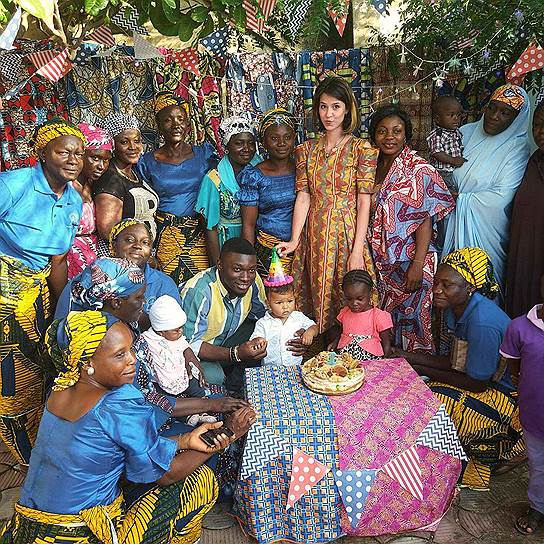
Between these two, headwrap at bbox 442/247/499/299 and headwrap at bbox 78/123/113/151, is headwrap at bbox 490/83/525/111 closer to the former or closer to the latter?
headwrap at bbox 442/247/499/299

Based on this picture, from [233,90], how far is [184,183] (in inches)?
50.9

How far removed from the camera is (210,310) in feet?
11.6

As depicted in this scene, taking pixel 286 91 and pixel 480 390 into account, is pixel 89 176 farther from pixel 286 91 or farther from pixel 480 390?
pixel 480 390

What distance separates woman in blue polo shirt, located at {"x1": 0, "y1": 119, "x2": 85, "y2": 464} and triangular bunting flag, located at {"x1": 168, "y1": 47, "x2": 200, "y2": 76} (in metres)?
2.00

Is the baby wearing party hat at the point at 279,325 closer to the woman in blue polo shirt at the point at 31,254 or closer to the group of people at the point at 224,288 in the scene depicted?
the group of people at the point at 224,288

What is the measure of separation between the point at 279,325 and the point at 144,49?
289 centimetres

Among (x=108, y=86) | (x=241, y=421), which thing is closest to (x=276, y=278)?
(x=241, y=421)

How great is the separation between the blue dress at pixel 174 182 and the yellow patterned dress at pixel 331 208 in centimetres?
87

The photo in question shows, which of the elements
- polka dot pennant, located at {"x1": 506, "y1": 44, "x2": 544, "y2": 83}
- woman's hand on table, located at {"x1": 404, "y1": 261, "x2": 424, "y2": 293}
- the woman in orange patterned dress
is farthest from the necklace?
polka dot pennant, located at {"x1": 506, "y1": 44, "x2": 544, "y2": 83}

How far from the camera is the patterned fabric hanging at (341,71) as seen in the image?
16.5 ft

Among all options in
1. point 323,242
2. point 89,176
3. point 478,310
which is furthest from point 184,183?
point 478,310

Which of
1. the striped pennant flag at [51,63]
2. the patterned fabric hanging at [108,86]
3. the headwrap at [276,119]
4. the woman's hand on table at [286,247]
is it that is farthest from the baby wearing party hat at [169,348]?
the patterned fabric hanging at [108,86]

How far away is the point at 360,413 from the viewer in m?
2.80

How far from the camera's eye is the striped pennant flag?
4418 millimetres
